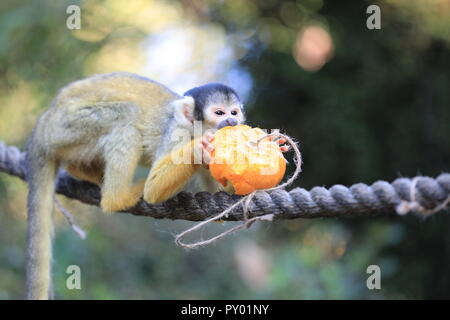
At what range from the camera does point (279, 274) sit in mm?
5055

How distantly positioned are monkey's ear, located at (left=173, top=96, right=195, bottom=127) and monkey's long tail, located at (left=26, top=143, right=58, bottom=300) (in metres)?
0.94

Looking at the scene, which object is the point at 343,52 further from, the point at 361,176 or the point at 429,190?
the point at 429,190

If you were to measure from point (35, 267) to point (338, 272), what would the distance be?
116 inches

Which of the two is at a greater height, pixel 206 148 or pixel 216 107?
pixel 216 107

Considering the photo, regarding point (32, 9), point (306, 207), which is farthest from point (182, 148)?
point (32, 9)

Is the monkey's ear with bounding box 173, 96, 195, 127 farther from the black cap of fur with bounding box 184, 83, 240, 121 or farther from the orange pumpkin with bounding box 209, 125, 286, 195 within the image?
the orange pumpkin with bounding box 209, 125, 286, 195

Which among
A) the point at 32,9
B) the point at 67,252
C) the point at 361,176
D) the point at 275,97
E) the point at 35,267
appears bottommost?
the point at 35,267

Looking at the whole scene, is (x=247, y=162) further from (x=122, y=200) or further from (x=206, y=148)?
(x=122, y=200)

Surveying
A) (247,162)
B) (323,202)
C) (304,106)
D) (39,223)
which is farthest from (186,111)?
(304,106)

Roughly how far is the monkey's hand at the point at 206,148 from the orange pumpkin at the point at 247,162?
31 millimetres

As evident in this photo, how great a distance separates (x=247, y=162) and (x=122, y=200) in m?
1.00

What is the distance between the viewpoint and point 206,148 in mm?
2510

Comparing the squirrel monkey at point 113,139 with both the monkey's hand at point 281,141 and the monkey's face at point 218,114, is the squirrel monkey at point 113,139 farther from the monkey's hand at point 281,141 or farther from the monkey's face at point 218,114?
the monkey's hand at point 281,141

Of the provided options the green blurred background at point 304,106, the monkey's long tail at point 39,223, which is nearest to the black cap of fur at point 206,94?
the monkey's long tail at point 39,223
